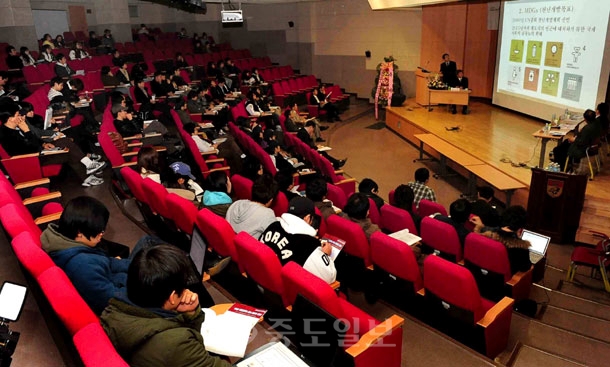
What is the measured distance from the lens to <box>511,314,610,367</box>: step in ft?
9.86

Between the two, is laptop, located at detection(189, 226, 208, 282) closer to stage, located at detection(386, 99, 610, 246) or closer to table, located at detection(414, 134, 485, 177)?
stage, located at detection(386, 99, 610, 246)

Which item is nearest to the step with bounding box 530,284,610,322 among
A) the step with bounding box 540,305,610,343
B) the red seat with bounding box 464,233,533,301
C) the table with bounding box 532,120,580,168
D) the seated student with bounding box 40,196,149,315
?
the step with bounding box 540,305,610,343

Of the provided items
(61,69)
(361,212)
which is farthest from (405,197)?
(61,69)

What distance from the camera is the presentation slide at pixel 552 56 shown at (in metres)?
6.79

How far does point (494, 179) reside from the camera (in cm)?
562

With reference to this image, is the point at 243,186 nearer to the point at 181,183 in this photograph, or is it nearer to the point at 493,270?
the point at 181,183

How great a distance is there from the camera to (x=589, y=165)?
575cm

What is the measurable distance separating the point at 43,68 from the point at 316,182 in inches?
306

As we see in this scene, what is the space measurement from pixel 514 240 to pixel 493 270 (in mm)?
278

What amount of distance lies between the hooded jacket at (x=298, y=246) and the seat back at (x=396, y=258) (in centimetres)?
49

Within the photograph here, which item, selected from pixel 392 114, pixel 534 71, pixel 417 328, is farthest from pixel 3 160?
pixel 534 71

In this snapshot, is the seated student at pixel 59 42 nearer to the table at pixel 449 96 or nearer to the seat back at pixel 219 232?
the table at pixel 449 96

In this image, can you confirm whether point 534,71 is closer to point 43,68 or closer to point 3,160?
point 3,160

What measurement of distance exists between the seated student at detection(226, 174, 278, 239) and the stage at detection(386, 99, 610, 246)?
374 centimetres
